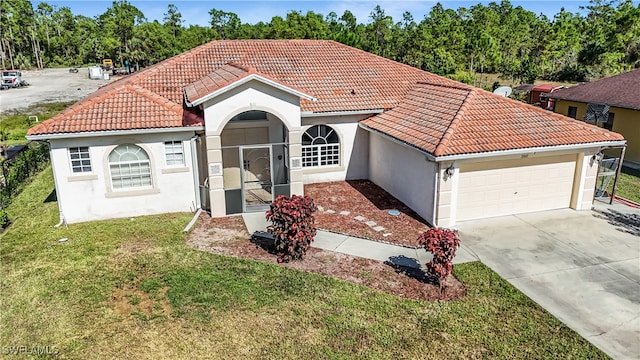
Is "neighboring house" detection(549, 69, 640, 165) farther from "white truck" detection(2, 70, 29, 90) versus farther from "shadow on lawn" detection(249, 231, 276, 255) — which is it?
"white truck" detection(2, 70, 29, 90)

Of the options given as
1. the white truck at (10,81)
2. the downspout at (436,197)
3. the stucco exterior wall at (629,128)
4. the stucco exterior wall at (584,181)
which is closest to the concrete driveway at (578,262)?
the stucco exterior wall at (584,181)

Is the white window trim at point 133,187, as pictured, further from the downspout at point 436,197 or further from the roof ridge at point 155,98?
the downspout at point 436,197

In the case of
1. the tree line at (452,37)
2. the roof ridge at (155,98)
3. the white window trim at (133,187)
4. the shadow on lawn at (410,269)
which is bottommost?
the shadow on lawn at (410,269)

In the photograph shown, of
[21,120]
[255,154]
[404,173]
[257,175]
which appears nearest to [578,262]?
[404,173]

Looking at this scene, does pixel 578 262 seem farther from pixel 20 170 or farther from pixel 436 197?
pixel 20 170

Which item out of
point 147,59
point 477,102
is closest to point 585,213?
point 477,102

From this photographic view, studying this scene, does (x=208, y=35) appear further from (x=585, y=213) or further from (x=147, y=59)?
(x=585, y=213)

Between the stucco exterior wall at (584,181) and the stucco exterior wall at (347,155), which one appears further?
the stucco exterior wall at (347,155)
